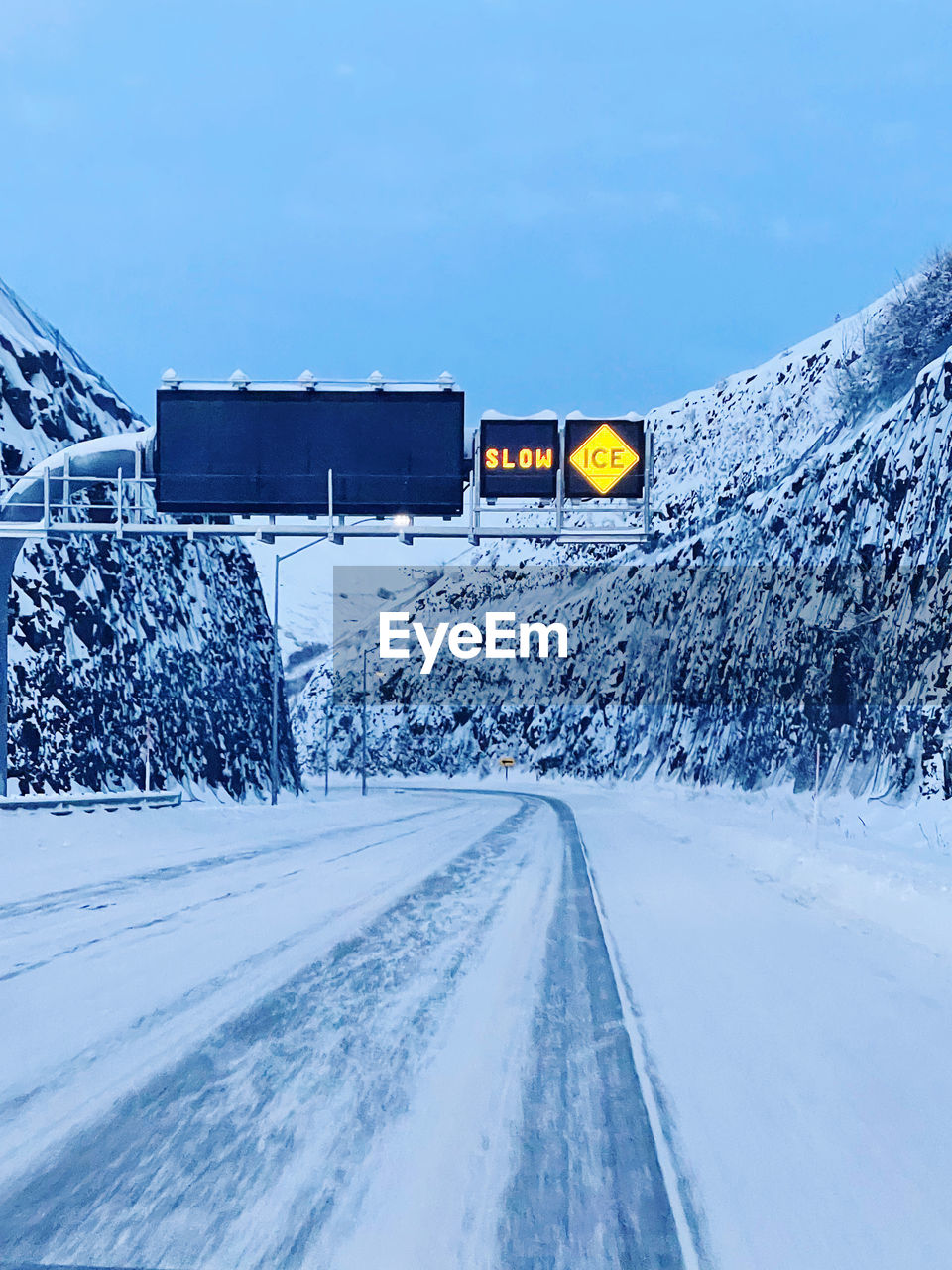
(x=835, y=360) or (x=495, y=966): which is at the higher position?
(x=835, y=360)

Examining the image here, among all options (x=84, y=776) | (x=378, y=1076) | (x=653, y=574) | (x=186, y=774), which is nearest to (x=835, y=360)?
(x=653, y=574)

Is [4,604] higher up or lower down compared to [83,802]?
higher up

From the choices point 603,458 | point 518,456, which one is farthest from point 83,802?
point 603,458

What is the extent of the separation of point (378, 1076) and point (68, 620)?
38476mm

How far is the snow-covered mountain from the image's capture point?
116ft

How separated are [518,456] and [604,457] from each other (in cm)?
147

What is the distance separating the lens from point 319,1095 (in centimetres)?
579

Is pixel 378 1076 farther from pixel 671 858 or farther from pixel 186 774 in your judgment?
pixel 186 774

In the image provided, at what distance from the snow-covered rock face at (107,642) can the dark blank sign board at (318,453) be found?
14374 millimetres

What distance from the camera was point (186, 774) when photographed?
156 ft

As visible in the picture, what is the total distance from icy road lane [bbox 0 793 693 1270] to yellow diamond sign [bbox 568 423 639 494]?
10.6 metres
